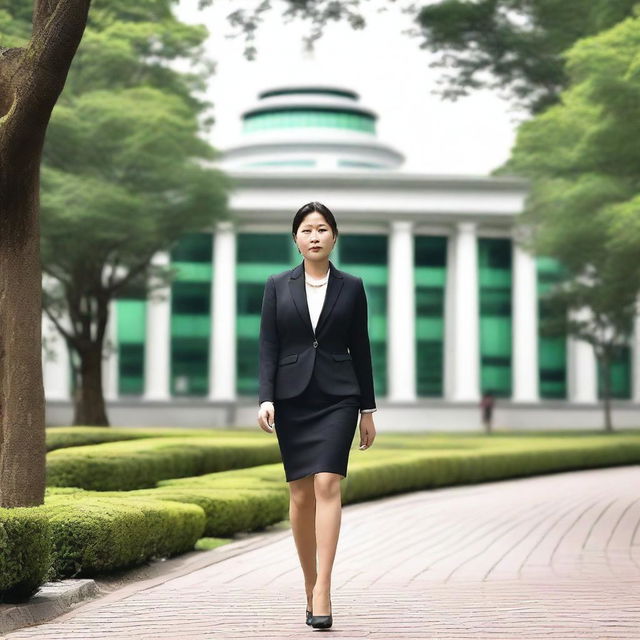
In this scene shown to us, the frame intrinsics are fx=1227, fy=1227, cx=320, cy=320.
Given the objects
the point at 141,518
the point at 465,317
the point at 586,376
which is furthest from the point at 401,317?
the point at 141,518

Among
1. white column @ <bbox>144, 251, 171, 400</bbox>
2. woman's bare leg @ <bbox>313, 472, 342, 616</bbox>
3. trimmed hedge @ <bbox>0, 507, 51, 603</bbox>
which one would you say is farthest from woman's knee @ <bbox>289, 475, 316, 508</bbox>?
white column @ <bbox>144, 251, 171, 400</bbox>

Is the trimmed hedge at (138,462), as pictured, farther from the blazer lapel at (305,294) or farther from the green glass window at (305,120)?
the green glass window at (305,120)

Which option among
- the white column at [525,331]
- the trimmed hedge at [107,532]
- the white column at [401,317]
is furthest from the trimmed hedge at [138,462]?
the white column at [525,331]

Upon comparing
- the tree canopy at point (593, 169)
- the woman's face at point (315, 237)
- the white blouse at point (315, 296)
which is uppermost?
the tree canopy at point (593, 169)

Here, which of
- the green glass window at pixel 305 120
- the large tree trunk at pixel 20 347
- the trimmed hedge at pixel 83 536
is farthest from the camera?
the green glass window at pixel 305 120

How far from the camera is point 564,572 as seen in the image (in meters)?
8.97

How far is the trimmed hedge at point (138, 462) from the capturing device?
13.1m

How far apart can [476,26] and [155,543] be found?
652 cm

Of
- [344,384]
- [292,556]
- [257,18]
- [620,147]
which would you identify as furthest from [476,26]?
[620,147]

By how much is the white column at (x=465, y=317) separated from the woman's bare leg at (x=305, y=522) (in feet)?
161

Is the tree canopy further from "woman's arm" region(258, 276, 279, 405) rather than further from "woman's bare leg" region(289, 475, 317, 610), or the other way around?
"woman's bare leg" region(289, 475, 317, 610)

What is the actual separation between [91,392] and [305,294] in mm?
29464

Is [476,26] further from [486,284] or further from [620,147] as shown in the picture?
[486,284]

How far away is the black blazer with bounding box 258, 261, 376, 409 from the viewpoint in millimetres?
6402
